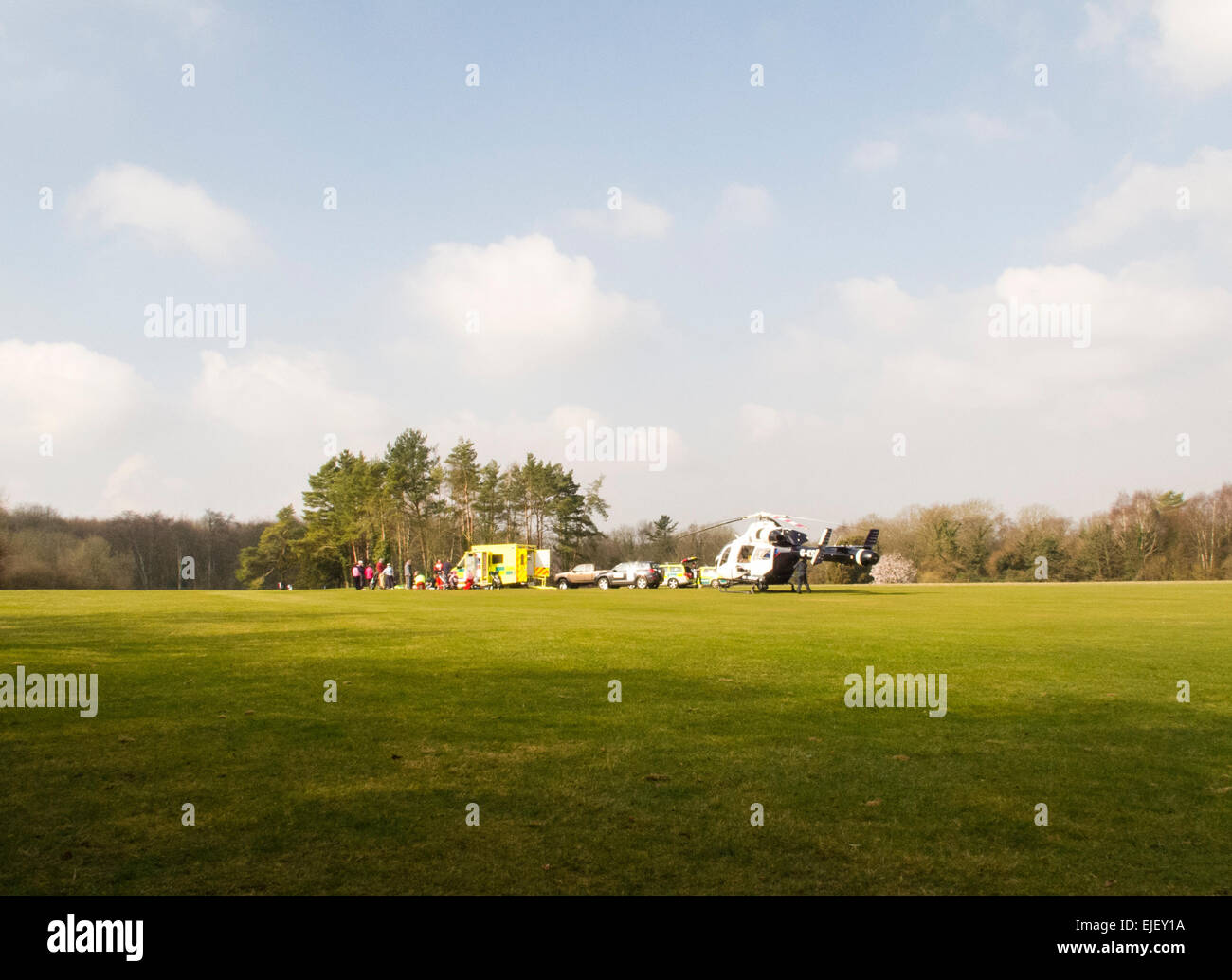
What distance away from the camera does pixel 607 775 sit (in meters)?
6.35

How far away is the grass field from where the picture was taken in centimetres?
447

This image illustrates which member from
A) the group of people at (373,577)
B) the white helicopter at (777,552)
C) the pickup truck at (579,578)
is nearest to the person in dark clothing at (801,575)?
the white helicopter at (777,552)

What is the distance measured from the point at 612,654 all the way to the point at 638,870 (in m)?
9.32

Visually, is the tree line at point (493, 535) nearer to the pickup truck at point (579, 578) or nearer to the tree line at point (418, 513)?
the tree line at point (418, 513)

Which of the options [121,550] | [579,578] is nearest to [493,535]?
[579,578]

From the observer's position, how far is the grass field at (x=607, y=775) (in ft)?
14.7

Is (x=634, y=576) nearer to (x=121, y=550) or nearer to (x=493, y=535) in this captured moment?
(x=493, y=535)

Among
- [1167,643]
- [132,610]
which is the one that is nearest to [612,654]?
[1167,643]

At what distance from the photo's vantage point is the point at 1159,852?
477cm

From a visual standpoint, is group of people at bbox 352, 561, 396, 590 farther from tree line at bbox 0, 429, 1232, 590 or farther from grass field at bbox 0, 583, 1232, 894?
grass field at bbox 0, 583, 1232, 894

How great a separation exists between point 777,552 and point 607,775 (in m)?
35.3
